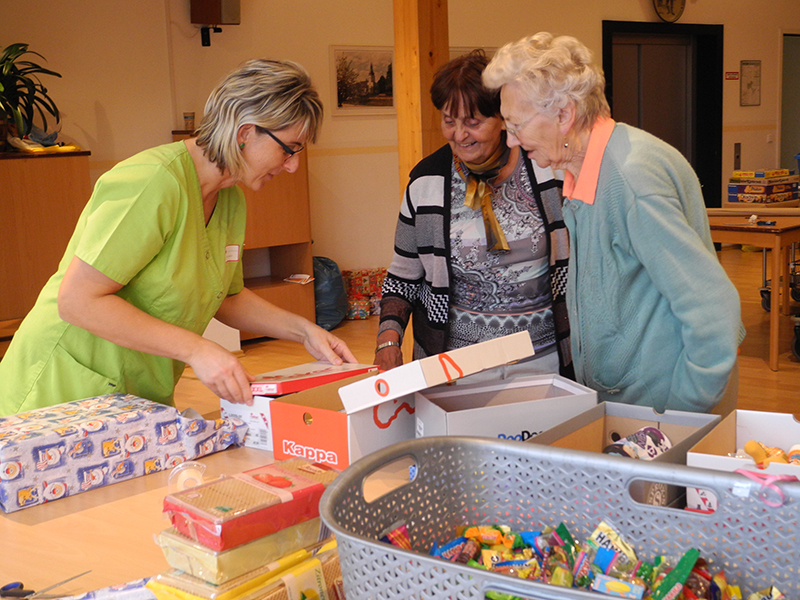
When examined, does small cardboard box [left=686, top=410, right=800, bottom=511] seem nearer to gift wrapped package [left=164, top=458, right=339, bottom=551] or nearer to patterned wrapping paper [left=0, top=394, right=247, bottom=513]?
gift wrapped package [left=164, top=458, right=339, bottom=551]

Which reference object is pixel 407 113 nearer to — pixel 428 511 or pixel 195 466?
pixel 195 466

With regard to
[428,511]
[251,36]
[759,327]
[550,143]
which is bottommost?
[759,327]

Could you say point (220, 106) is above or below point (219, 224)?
above

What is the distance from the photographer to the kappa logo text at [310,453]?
150 centimetres

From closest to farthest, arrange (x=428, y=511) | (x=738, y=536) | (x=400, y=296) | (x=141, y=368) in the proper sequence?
(x=738, y=536) < (x=428, y=511) < (x=141, y=368) < (x=400, y=296)

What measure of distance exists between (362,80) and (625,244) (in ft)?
19.8

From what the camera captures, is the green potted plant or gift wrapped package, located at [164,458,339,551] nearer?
gift wrapped package, located at [164,458,339,551]

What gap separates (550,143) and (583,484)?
89cm

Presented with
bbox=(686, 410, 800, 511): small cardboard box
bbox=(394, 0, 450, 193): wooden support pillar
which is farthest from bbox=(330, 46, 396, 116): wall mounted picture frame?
bbox=(686, 410, 800, 511): small cardboard box

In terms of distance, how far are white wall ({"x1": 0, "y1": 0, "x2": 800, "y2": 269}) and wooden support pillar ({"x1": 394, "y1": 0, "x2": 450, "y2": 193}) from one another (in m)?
3.18

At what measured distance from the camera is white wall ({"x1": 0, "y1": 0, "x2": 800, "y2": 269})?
579 centimetres

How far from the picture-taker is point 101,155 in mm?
5961

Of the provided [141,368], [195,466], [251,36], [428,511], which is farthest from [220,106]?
[251,36]

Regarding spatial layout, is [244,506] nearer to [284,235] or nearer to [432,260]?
[432,260]
